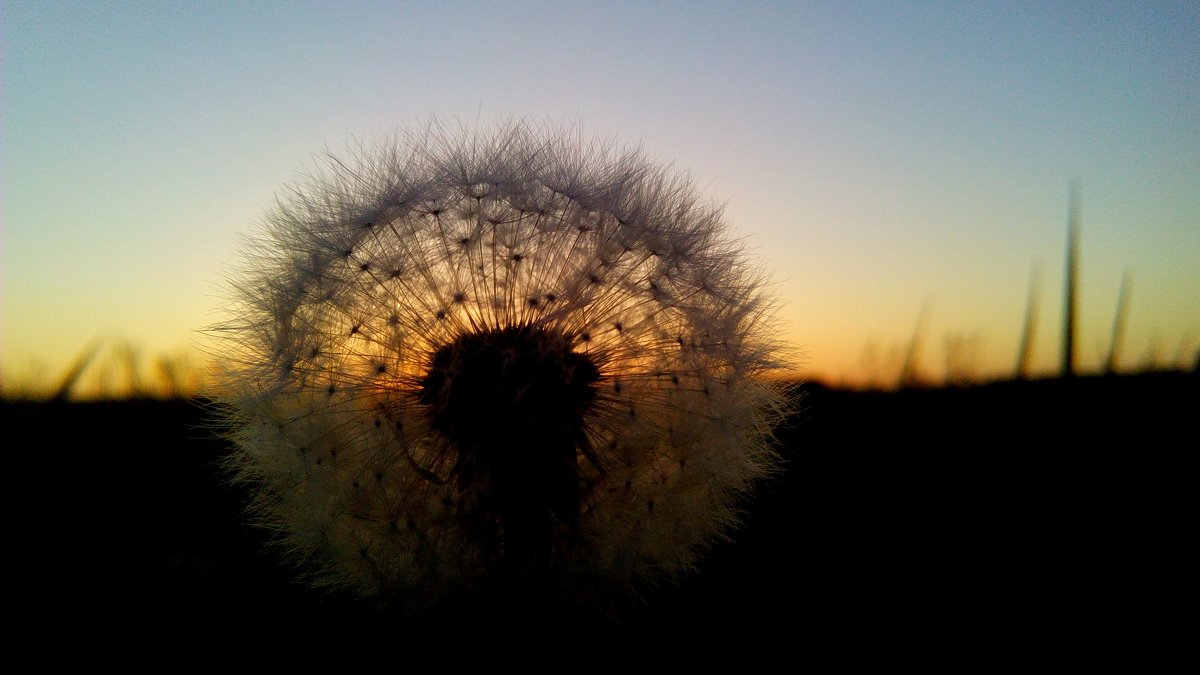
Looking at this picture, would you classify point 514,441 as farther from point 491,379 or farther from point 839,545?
point 839,545

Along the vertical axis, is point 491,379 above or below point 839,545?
above

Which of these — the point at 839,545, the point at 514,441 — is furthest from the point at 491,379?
the point at 839,545

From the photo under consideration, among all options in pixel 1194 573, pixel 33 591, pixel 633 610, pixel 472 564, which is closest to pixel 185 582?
pixel 33 591

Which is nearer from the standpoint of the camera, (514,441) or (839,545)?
(514,441)
